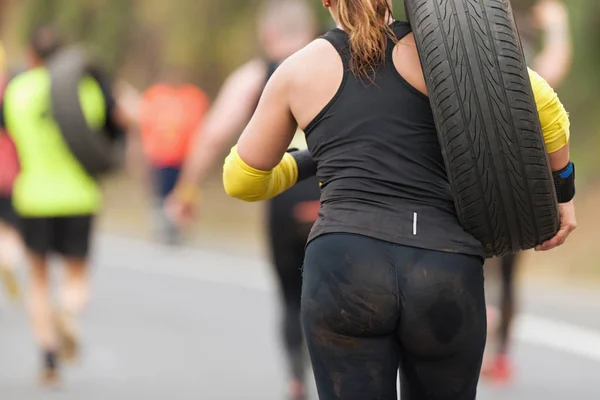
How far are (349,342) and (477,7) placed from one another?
943 millimetres

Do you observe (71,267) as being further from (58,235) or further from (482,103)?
(482,103)

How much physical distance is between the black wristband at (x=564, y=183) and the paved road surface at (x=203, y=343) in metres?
4.18

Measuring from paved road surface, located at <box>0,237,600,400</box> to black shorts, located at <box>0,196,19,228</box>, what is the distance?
0.81m

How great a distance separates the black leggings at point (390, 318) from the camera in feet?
12.1

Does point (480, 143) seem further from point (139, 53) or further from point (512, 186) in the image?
point (139, 53)

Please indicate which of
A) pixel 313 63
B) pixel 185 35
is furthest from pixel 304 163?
pixel 185 35

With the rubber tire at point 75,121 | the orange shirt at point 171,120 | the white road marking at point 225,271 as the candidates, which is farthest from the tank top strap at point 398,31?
the orange shirt at point 171,120

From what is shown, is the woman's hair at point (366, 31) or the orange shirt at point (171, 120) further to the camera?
the orange shirt at point (171, 120)

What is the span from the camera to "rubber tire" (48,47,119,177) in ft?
27.5

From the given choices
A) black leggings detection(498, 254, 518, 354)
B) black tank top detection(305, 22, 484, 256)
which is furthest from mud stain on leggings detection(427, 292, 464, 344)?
black leggings detection(498, 254, 518, 354)

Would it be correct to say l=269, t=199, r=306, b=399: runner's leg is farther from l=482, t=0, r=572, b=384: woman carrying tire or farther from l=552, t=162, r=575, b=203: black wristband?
l=552, t=162, r=575, b=203: black wristband

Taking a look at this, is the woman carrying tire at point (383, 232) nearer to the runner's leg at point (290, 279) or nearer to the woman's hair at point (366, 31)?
the woman's hair at point (366, 31)

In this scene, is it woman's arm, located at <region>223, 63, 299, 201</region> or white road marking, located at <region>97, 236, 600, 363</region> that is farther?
white road marking, located at <region>97, 236, 600, 363</region>

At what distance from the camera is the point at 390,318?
3.71 metres
